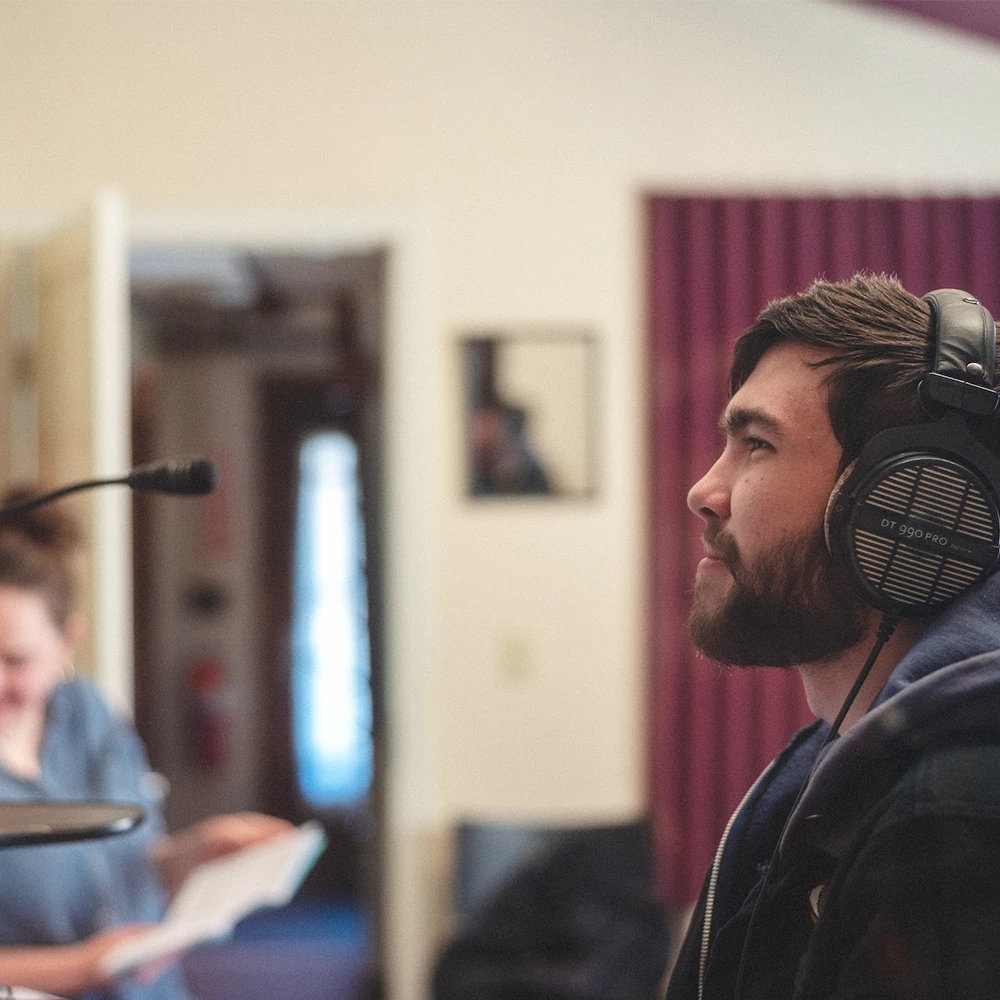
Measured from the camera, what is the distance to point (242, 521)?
527 cm

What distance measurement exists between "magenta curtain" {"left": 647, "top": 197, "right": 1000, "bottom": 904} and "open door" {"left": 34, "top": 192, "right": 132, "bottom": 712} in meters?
1.42

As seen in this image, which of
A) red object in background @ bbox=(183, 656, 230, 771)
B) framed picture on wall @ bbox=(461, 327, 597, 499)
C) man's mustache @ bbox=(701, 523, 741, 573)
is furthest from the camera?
red object in background @ bbox=(183, 656, 230, 771)

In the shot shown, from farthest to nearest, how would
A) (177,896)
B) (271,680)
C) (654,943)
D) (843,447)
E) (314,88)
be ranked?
(271,680) → (314,88) → (654,943) → (177,896) → (843,447)

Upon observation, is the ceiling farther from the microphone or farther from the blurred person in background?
the microphone

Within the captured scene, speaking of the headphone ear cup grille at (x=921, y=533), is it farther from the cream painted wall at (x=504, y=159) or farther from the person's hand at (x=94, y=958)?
the cream painted wall at (x=504, y=159)

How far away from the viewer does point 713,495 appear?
3.24 ft

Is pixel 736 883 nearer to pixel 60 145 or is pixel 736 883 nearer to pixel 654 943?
pixel 654 943

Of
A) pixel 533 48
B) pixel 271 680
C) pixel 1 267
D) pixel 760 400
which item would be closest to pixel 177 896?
pixel 760 400

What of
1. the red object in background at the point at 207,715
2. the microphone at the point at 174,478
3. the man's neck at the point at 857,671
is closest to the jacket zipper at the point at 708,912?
the man's neck at the point at 857,671

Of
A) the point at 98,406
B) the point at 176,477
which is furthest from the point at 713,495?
the point at 98,406

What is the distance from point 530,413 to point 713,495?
2.07 meters

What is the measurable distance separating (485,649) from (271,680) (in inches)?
98.1

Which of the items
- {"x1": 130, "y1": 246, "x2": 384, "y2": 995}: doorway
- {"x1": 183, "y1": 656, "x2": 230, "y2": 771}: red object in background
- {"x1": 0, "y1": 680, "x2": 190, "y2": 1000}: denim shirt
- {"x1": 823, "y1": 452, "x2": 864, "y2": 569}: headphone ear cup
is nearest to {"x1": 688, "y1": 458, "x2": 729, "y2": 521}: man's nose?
{"x1": 823, "y1": 452, "x2": 864, "y2": 569}: headphone ear cup

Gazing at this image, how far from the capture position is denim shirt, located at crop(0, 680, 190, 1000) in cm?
172
